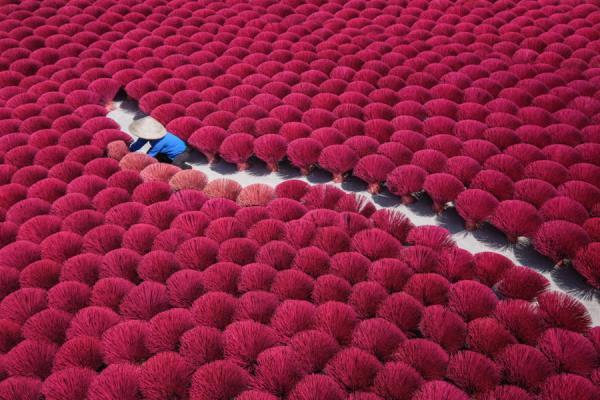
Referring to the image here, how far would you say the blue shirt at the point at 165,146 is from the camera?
3.01 metres

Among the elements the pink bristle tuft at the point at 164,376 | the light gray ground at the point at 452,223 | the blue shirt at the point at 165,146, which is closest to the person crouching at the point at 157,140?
the blue shirt at the point at 165,146

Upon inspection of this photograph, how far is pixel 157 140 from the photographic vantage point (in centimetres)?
303

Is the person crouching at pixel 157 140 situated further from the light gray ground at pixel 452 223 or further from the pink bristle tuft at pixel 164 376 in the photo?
the pink bristle tuft at pixel 164 376

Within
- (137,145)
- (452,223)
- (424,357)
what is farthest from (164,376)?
(137,145)

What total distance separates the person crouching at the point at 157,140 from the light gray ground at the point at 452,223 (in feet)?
0.53

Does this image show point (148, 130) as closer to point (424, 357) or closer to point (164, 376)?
point (164, 376)

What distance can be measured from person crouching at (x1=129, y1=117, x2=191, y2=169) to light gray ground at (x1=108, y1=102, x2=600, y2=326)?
0.16 metres

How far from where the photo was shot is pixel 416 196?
9.19ft

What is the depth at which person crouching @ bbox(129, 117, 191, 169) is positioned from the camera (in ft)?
9.75

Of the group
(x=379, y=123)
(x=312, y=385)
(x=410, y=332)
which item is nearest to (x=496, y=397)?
(x=410, y=332)

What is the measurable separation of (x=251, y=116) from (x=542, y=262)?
6.13ft

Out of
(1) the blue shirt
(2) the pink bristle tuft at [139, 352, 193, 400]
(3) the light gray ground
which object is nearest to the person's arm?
(1) the blue shirt

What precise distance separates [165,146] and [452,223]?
169 centimetres

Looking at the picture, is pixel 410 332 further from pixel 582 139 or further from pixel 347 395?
pixel 582 139
